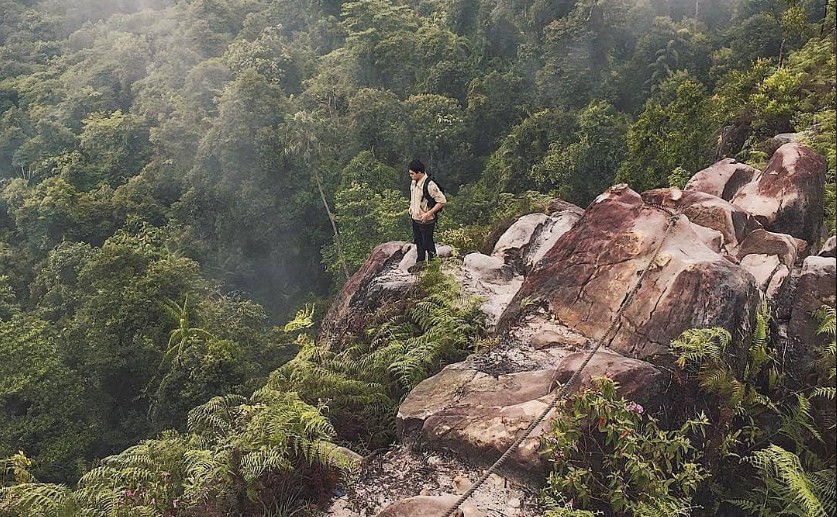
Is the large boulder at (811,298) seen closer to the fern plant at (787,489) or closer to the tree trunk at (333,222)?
the fern plant at (787,489)

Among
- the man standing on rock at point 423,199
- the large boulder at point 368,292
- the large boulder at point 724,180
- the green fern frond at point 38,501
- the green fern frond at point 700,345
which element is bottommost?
the large boulder at point 368,292

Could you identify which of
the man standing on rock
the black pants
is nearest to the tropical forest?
the black pants

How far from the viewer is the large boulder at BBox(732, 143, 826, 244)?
24.3 ft

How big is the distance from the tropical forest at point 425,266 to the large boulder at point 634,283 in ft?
0.10

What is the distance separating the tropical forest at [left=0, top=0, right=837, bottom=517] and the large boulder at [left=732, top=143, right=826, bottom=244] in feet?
0.11

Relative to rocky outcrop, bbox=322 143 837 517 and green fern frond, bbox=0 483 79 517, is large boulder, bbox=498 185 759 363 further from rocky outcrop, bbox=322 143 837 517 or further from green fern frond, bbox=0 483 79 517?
green fern frond, bbox=0 483 79 517

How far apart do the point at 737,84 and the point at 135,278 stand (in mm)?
15144

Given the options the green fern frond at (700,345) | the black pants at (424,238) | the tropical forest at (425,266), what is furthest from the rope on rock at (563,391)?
the black pants at (424,238)

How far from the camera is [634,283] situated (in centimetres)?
530

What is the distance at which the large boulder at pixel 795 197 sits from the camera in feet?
24.3

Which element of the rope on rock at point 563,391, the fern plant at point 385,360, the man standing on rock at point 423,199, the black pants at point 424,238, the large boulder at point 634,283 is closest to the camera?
the rope on rock at point 563,391

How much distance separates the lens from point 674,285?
4.97 metres

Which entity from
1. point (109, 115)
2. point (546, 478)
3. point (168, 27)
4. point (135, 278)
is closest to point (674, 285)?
point (546, 478)

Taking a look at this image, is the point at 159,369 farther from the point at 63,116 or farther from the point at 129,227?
the point at 63,116
